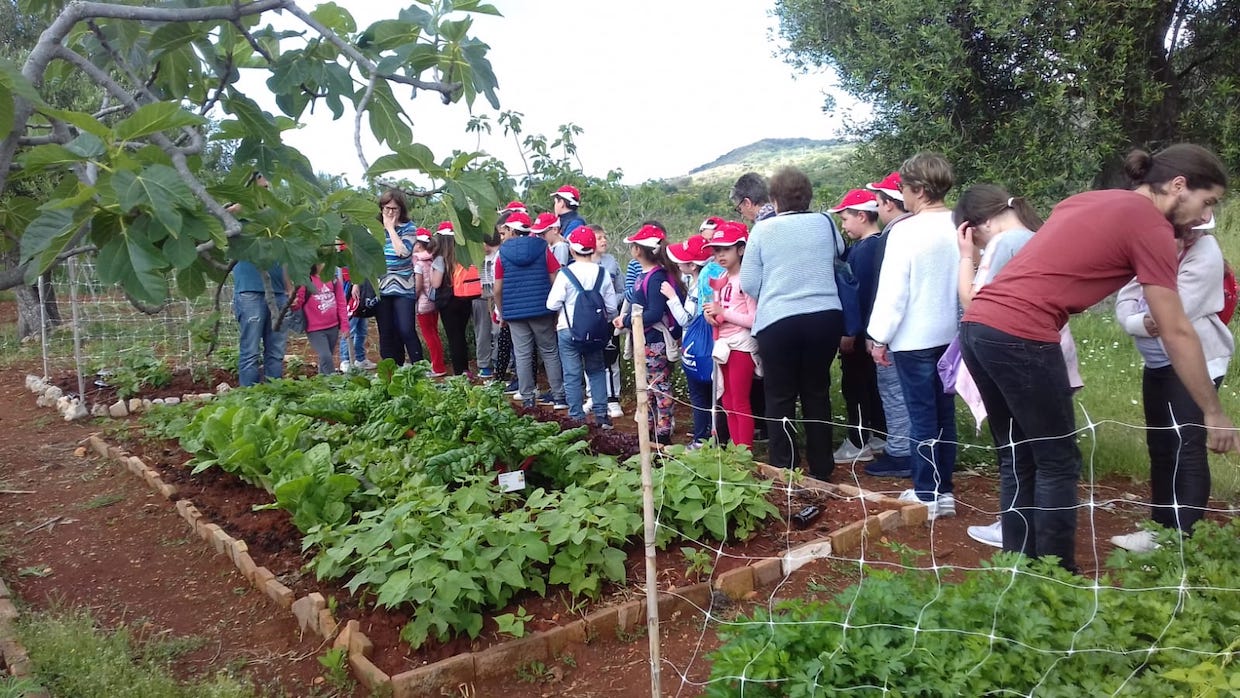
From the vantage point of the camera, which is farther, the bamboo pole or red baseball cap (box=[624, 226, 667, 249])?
red baseball cap (box=[624, 226, 667, 249])

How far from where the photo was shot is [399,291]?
772 centimetres

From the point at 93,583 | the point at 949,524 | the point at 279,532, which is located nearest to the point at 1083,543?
the point at 949,524

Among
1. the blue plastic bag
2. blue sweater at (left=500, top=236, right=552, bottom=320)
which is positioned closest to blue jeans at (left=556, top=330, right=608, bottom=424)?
blue sweater at (left=500, top=236, right=552, bottom=320)

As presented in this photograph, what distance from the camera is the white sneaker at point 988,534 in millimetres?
3945

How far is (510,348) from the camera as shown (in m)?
8.22

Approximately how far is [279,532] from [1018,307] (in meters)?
3.63

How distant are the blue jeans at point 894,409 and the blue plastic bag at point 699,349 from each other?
1063 mm

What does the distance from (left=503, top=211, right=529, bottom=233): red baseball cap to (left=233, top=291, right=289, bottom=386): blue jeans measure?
6.41ft

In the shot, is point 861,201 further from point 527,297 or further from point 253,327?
point 253,327

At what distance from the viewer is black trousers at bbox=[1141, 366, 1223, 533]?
133 inches

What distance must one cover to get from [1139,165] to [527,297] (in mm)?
4379

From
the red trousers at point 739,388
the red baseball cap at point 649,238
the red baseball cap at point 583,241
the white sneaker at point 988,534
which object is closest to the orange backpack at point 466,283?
the red baseball cap at point 583,241

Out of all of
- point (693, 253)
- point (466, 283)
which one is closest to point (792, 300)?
point (693, 253)

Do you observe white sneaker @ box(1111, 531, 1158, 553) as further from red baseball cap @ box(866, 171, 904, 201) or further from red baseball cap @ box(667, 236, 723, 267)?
red baseball cap @ box(667, 236, 723, 267)
